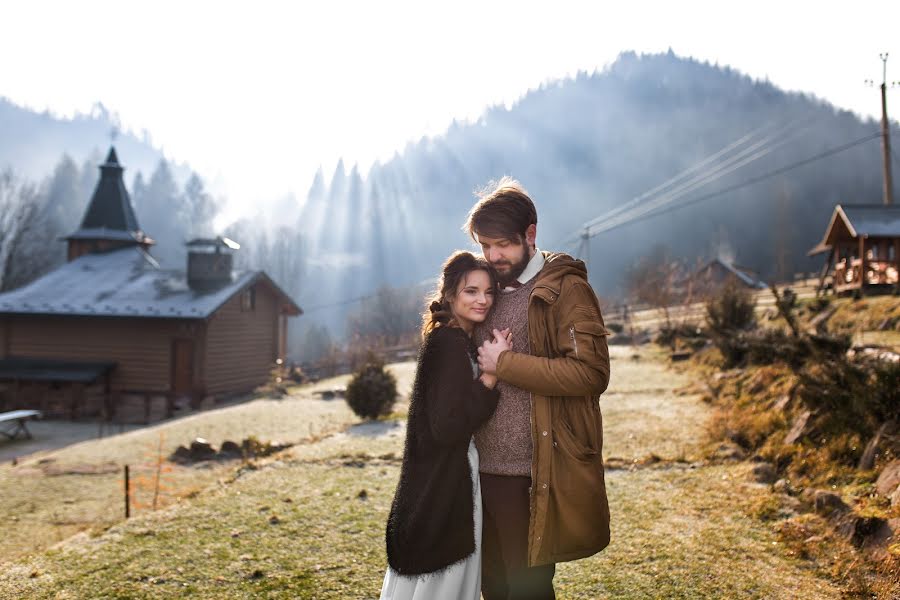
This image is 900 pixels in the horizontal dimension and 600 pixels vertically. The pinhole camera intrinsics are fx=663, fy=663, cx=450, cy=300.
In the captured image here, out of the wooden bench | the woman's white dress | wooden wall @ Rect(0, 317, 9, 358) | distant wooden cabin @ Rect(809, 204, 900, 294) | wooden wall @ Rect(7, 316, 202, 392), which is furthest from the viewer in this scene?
wooden wall @ Rect(0, 317, 9, 358)

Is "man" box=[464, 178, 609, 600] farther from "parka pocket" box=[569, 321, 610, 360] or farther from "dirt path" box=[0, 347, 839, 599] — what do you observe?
"dirt path" box=[0, 347, 839, 599]

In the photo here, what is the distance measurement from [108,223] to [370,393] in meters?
21.2

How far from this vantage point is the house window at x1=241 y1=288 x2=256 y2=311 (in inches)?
906

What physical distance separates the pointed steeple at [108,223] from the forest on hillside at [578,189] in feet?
46.7

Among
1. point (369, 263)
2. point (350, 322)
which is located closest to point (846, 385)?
point (350, 322)

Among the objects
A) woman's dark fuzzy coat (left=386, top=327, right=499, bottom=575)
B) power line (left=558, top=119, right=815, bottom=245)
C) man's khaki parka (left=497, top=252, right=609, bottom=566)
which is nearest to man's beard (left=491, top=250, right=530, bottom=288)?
man's khaki parka (left=497, top=252, right=609, bottom=566)

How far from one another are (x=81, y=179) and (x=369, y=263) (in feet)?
135

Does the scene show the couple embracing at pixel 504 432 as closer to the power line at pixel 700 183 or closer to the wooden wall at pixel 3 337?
the wooden wall at pixel 3 337

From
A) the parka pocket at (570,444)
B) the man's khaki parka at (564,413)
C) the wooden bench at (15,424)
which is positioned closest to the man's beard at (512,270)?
the man's khaki parka at (564,413)

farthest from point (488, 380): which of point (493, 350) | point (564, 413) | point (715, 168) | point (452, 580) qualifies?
point (715, 168)

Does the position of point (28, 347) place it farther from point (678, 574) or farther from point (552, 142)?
point (552, 142)

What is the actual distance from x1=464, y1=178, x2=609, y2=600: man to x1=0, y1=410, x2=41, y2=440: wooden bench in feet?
50.7

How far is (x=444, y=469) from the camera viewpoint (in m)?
2.54

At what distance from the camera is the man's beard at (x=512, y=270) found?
2.73 metres
